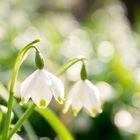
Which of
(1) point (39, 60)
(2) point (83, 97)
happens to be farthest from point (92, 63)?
(1) point (39, 60)

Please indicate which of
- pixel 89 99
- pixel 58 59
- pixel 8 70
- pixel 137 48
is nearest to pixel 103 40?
pixel 137 48

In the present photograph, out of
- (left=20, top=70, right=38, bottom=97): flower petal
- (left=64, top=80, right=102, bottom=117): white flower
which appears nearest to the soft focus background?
(left=64, top=80, right=102, bottom=117): white flower

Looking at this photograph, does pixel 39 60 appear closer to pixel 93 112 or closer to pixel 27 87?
pixel 27 87

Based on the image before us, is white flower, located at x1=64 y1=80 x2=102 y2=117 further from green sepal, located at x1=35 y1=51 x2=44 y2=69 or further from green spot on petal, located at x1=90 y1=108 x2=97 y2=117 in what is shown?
green sepal, located at x1=35 y1=51 x2=44 y2=69

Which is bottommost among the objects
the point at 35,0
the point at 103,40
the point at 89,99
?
the point at 35,0

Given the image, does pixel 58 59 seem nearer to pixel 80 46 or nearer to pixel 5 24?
pixel 80 46

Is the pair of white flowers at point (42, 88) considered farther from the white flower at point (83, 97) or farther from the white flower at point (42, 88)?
the white flower at point (83, 97)
